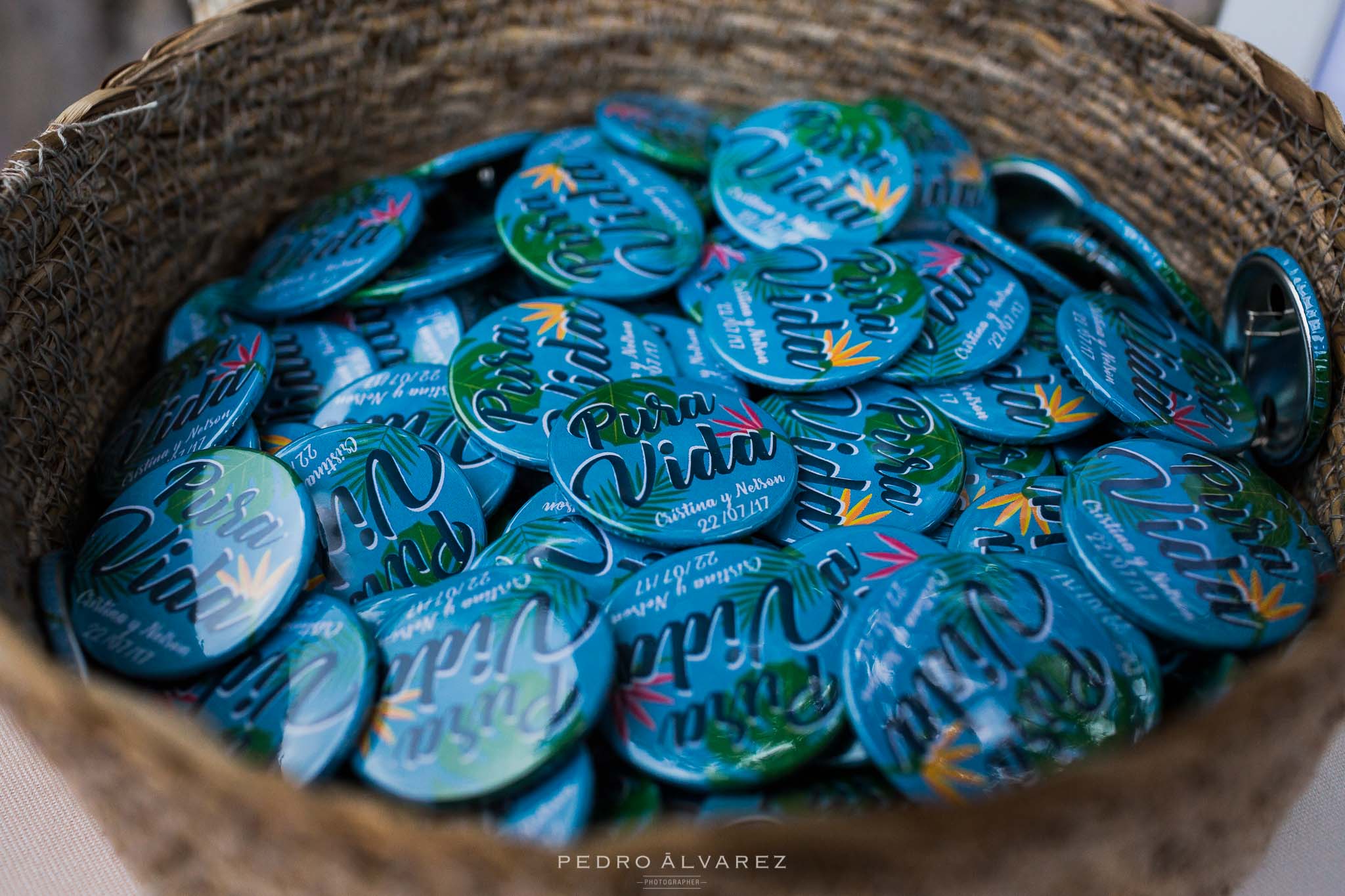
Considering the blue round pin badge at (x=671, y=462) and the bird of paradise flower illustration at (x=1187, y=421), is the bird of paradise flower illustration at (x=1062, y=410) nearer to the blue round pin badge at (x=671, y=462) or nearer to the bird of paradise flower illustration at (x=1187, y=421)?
the bird of paradise flower illustration at (x=1187, y=421)

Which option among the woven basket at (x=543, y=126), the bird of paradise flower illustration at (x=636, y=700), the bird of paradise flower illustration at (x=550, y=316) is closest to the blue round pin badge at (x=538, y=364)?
the bird of paradise flower illustration at (x=550, y=316)

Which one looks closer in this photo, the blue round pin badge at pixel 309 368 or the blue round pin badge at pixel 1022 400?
the blue round pin badge at pixel 1022 400

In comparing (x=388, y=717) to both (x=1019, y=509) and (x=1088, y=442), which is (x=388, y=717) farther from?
(x=1088, y=442)

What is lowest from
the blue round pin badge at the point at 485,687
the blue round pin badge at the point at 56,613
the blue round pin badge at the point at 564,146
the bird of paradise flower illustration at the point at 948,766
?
the bird of paradise flower illustration at the point at 948,766

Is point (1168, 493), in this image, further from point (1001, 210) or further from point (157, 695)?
point (157, 695)

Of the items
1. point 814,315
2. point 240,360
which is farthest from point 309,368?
point 814,315
